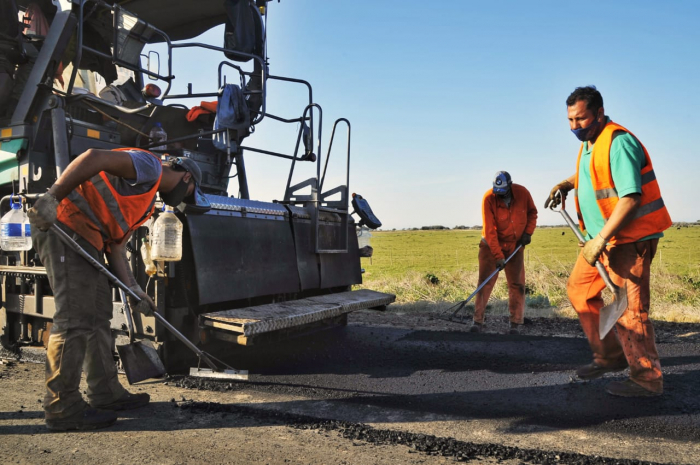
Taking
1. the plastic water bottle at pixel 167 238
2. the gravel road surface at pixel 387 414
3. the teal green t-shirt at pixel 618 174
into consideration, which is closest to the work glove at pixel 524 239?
the gravel road surface at pixel 387 414

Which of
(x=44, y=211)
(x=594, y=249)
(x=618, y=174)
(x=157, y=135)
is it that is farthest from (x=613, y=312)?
(x=157, y=135)

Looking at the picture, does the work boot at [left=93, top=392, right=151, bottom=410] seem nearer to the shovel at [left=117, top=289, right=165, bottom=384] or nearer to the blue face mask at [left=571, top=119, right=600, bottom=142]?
the shovel at [left=117, top=289, right=165, bottom=384]

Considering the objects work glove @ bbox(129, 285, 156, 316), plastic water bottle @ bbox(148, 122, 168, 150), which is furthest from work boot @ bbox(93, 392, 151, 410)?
plastic water bottle @ bbox(148, 122, 168, 150)

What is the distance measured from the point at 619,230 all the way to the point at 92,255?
3.18 metres

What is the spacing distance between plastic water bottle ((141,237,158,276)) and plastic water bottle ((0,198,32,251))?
0.85m

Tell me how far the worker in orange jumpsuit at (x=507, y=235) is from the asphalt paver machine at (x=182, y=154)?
1711 mm

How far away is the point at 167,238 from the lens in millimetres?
4020

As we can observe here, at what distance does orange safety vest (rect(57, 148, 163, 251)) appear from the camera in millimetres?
3250

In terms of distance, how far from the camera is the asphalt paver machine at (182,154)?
4223mm

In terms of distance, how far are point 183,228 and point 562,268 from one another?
11.8 meters

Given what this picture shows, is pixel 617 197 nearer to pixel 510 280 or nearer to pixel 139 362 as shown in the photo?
pixel 139 362

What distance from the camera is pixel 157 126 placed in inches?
210

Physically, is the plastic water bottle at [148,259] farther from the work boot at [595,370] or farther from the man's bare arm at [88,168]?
the work boot at [595,370]

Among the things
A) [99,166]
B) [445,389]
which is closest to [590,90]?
[445,389]
